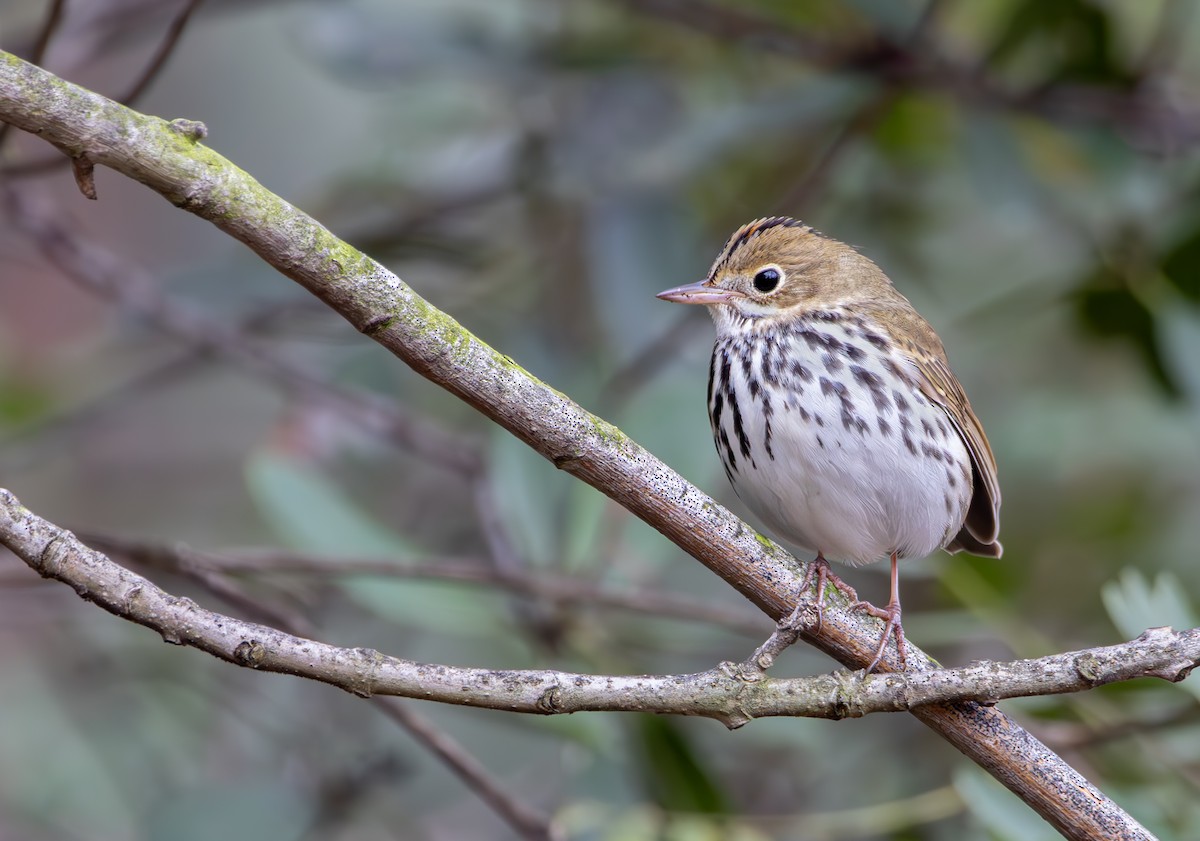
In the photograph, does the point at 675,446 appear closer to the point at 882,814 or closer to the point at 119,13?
the point at 882,814

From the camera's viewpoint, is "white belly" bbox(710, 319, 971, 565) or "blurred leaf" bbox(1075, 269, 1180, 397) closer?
"white belly" bbox(710, 319, 971, 565)

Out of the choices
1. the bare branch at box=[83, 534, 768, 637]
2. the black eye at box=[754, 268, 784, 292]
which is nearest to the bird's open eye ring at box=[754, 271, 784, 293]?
the black eye at box=[754, 268, 784, 292]

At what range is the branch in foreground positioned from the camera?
1.94m

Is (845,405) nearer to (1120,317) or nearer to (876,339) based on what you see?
(876,339)

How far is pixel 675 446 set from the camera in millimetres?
3846

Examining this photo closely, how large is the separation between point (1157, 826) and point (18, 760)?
3.95 metres

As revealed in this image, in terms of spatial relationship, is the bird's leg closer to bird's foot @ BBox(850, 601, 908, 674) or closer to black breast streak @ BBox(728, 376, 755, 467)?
bird's foot @ BBox(850, 601, 908, 674)

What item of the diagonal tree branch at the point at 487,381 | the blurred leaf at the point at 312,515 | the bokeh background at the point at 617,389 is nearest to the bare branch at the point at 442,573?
the bokeh background at the point at 617,389

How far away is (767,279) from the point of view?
345cm

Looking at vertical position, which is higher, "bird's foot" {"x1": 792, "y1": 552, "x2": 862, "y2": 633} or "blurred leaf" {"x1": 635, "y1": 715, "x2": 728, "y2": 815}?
"blurred leaf" {"x1": 635, "y1": 715, "x2": 728, "y2": 815}

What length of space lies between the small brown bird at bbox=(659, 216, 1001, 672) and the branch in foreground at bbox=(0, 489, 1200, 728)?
64cm

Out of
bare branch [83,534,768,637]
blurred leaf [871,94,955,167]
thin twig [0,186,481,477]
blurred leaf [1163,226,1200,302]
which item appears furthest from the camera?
blurred leaf [871,94,955,167]

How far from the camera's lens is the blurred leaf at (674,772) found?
3.45m

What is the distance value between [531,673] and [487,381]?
44 centimetres
